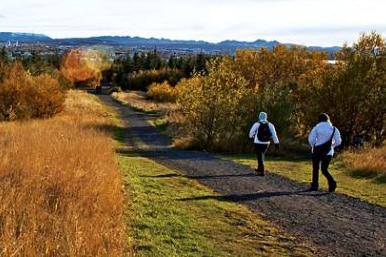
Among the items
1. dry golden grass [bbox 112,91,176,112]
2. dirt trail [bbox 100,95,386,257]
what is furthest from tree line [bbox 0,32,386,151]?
dry golden grass [bbox 112,91,176,112]

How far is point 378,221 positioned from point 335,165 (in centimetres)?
1097

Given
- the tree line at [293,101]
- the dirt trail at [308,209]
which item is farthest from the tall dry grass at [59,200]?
the tree line at [293,101]

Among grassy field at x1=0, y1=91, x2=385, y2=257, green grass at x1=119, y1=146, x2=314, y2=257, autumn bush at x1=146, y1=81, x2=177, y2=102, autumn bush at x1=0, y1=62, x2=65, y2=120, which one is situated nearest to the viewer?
grassy field at x1=0, y1=91, x2=385, y2=257

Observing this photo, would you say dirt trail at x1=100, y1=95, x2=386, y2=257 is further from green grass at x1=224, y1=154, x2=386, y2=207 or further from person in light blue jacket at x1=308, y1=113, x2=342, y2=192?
green grass at x1=224, y1=154, x2=386, y2=207

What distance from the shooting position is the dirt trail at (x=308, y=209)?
8.28 metres

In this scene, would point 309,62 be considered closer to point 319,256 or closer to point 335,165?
point 335,165

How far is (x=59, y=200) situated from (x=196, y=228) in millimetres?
2277

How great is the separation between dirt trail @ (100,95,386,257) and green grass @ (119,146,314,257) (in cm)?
42

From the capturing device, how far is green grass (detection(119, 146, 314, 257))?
7512 mm

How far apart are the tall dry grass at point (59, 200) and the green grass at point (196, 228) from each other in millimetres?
510

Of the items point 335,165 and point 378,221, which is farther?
point 335,165

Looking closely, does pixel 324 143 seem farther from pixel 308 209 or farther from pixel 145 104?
pixel 145 104

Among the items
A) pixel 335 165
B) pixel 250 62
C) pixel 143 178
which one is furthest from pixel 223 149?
pixel 250 62

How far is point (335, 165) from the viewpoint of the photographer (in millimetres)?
20750
